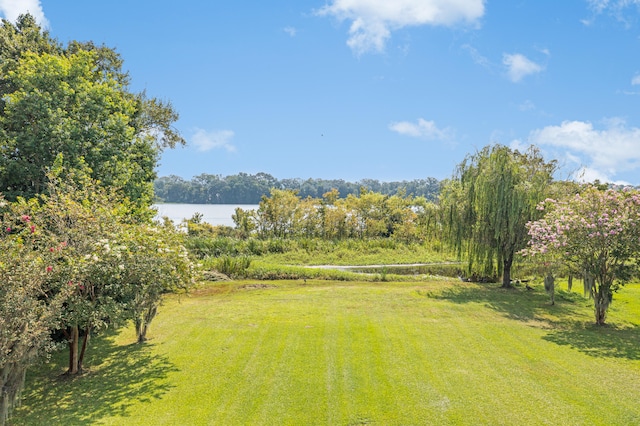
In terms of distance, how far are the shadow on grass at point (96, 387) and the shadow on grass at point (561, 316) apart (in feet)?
32.3

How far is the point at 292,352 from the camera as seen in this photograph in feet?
30.5

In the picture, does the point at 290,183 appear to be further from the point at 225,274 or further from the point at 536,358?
the point at 536,358

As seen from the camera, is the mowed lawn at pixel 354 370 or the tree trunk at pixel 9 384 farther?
the mowed lawn at pixel 354 370

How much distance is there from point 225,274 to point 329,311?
30.6ft

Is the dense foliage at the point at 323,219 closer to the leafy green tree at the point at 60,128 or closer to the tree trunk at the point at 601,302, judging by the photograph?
the leafy green tree at the point at 60,128

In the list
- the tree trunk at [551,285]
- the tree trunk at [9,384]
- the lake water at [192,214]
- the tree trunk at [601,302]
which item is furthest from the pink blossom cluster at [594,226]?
the lake water at [192,214]

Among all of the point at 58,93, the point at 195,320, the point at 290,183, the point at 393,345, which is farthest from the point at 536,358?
the point at 290,183

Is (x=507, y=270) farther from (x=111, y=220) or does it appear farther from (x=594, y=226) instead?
(x=111, y=220)

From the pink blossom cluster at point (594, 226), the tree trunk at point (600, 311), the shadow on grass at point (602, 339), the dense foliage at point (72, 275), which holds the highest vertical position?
the pink blossom cluster at point (594, 226)

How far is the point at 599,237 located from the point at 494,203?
5.82m

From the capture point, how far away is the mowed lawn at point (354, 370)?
664 cm

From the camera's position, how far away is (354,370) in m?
8.27

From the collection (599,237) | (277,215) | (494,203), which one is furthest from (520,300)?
(277,215)

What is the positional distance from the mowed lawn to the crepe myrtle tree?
1.53 meters
